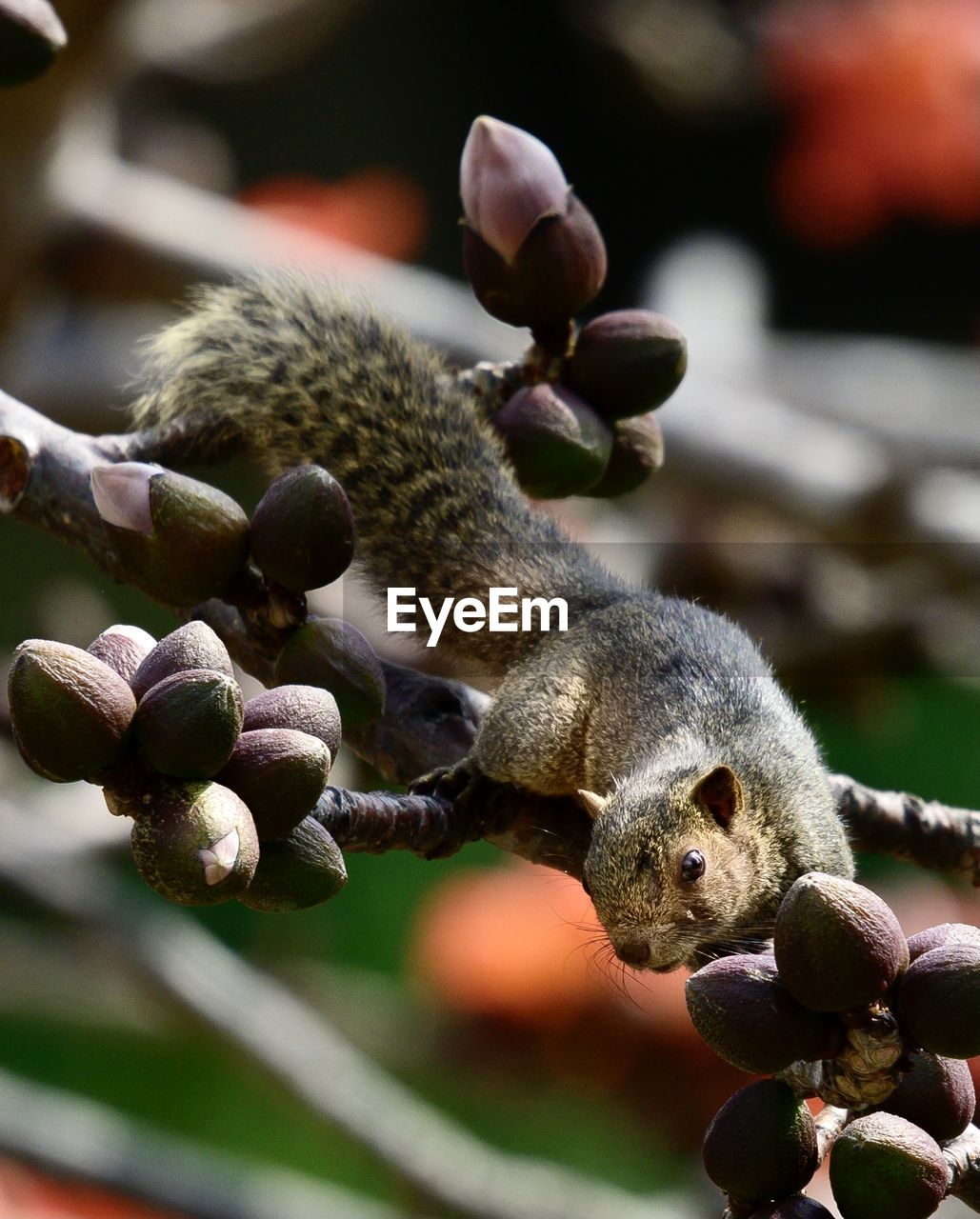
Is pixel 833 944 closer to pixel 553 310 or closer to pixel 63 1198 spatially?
pixel 553 310

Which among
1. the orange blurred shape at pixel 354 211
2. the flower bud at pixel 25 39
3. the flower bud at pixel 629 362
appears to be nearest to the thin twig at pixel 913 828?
the flower bud at pixel 629 362

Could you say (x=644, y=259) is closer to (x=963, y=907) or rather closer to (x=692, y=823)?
(x=963, y=907)

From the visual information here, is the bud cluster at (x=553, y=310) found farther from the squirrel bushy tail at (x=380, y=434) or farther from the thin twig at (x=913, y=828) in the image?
the thin twig at (x=913, y=828)

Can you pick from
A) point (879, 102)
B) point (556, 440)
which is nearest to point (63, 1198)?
point (556, 440)

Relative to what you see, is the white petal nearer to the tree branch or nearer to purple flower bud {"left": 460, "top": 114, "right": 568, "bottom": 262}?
the tree branch

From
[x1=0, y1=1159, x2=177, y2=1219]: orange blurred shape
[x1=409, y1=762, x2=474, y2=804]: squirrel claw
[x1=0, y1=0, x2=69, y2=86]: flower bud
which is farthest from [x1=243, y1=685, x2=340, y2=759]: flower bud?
[x1=0, y1=1159, x2=177, y2=1219]: orange blurred shape
